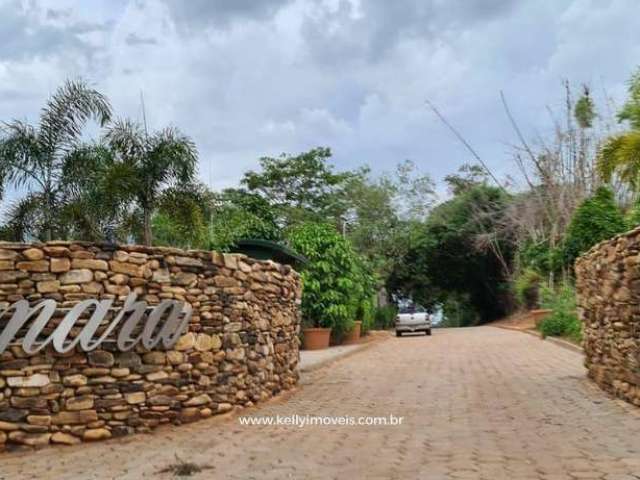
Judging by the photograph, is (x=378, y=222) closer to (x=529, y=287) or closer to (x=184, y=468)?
(x=529, y=287)

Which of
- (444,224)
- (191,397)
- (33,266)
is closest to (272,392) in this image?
(191,397)

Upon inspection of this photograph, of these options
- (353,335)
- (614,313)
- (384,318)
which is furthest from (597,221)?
(384,318)

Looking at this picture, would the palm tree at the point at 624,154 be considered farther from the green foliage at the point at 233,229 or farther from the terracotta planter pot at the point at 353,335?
the terracotta planter pot at the point at 353,335

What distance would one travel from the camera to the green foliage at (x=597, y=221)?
18.3 meters

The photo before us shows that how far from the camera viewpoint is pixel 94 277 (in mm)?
7266

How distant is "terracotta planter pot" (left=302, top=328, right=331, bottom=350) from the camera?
1955cm

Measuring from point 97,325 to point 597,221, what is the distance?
49.9ft

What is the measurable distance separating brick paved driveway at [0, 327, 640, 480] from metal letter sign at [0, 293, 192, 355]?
3.32 ft

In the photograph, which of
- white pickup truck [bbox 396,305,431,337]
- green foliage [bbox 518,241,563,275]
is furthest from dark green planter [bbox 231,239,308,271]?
white pickup truck [bbox 396,305,431,337]

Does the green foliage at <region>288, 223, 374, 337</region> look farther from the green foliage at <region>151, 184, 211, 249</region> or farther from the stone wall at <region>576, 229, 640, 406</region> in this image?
the stone wall at <region>576, 229, 640, 406</region>

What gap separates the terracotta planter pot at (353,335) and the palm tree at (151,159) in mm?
11866

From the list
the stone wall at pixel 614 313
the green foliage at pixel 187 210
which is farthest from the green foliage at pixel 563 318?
the green foliage at pixel 187 210

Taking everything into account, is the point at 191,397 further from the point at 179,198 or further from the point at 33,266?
the point at 179,198

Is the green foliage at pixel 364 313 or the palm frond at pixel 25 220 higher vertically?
the palm frond at pixel 25 220
